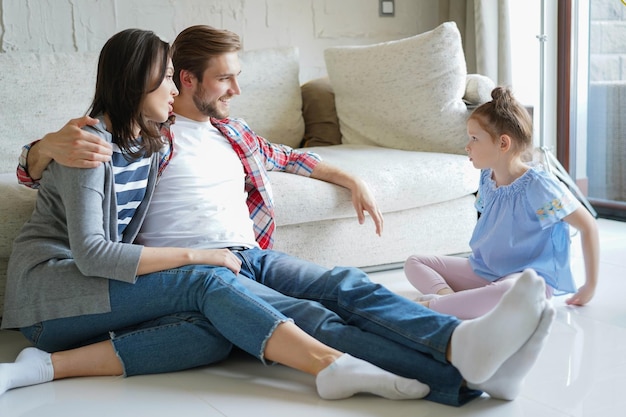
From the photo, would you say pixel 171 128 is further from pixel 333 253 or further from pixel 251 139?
pixel 333 253

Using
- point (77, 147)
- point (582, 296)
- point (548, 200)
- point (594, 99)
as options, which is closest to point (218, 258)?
point (77, 147)

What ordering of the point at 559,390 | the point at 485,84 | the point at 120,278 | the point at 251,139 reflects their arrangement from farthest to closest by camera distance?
1. the point at 485,84
2. the point at 251,139
3. the point at 120,278
4. the point at 559,390

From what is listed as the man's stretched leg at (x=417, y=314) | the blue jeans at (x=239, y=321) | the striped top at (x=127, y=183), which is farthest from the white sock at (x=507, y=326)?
the striped top at (x=127, y=183)

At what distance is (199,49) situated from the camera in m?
2.13

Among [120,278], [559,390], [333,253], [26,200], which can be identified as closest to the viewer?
[559,390]

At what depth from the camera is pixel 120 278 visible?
1.72m

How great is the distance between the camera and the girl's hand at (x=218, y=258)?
1.79m

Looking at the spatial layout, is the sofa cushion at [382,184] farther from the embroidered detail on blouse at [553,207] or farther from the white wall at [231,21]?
the white wall at [231,21]

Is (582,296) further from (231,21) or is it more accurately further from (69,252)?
(231,21)

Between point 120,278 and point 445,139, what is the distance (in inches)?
60.7

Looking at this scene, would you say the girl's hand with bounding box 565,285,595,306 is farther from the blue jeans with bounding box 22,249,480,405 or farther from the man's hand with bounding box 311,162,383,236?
the blue jeans with bounding box 22,249,480,405

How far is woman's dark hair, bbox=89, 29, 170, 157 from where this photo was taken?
1830 mm

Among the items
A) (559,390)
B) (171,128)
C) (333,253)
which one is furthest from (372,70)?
(559,390)

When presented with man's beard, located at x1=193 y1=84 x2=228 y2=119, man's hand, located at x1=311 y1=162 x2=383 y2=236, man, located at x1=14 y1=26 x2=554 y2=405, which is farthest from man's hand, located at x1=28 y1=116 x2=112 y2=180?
man's hand, located at x1=311 y1=162 x2=383 y2=236
